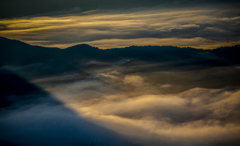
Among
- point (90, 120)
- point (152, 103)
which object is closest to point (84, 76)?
point (152, 103)

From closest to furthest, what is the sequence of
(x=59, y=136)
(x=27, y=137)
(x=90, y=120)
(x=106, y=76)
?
(x=27, y=137)
(x=59, y=136)
(x=90, y=120)
(x=106, y=76)

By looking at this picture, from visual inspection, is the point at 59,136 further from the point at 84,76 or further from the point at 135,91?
the point at 84,76

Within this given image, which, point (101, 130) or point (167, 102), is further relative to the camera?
point (167, 102)

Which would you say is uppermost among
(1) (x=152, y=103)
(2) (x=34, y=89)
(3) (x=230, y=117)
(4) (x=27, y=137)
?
(2) (x=34, y=89)

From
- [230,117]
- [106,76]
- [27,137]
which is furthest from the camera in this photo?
[106,76]

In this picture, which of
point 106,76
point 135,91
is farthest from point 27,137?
point 106,76

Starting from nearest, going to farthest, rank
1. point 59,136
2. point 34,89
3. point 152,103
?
point 59,136 < point 152,103 < point 34,89

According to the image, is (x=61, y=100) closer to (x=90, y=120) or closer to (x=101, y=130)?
(x=90, y=120)

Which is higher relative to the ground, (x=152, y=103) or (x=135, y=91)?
(x=135, y=91)

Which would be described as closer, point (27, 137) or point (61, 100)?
point (27, 137)
